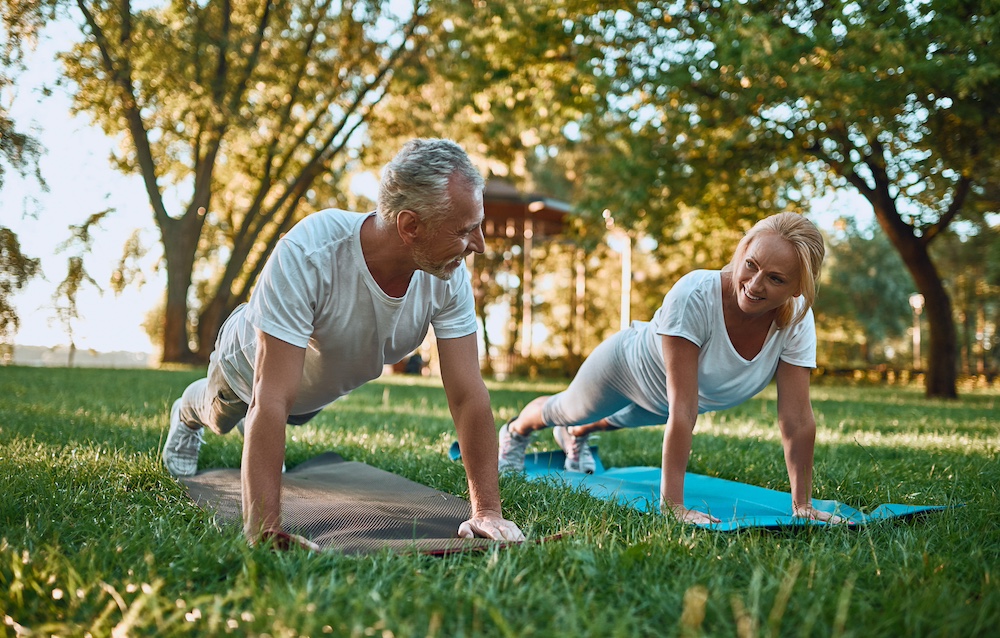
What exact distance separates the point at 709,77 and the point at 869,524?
879 centimetres

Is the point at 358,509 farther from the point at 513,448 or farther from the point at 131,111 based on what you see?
the point at 131,111

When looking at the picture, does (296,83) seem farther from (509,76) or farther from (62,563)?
(62,563)

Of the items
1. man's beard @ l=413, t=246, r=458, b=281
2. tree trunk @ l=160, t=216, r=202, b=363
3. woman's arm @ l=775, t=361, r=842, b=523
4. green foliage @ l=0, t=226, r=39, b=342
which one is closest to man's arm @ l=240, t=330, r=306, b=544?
man's beard @ l=413, t=246, r=458, b=281

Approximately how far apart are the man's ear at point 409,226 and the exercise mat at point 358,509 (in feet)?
3.02

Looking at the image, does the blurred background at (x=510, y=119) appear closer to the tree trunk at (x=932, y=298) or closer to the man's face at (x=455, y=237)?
the tree trunk at (x=932, y=298)

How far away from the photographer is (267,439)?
2.44 meters

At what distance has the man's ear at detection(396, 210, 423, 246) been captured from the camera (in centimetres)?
260

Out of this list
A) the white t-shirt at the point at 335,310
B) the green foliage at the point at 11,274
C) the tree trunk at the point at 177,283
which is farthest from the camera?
the tree trunk at the point at 177,283

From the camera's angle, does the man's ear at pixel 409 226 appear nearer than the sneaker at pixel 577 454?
Yes

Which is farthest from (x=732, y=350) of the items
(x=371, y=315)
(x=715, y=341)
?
(x=371, y=315)

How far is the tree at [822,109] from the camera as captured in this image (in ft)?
29.8

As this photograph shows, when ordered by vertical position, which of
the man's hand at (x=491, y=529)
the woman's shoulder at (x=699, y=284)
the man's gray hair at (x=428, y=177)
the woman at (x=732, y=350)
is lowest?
the man's hand at (x=491, y=529)

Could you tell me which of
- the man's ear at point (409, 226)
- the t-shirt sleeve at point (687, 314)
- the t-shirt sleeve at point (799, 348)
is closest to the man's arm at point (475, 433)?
the man's ear at point (409, 226)

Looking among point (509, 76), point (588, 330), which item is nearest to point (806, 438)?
point (509, 76)
